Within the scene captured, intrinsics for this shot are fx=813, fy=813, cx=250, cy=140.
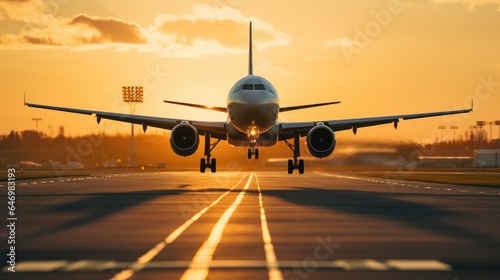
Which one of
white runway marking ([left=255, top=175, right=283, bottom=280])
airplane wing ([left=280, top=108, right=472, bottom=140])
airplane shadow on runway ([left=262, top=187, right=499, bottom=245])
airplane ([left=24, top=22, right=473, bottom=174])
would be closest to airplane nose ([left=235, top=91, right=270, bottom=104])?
airplane ([left=24, top=22, right=473, bottom=174])

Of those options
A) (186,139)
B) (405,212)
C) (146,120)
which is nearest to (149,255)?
(405,212)

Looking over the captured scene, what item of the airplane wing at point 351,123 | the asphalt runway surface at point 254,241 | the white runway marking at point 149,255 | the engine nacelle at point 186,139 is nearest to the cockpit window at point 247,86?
the engine nacelle at point 186,139

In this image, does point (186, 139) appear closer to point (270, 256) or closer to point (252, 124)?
point (252, 124)

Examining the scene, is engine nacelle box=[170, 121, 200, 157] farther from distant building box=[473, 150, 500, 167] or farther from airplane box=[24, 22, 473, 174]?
distant building box=[473, 150, 500, 167]

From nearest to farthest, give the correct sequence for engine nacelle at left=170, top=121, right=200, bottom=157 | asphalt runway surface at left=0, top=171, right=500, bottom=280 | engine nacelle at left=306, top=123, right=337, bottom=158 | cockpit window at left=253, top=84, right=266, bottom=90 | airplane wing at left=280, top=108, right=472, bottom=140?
asphalt runway surface at left=0, top=171, right=500, bottom=280, cockpit window at left=253, top=84, right=266, bottom=90, engine nacelle at left=170, top=121, right=200, bottom=157, engine nacelle at left=306, top=123, right=337, bottom=158, airplane wing at left=280, top=108, right=472, bottom=140

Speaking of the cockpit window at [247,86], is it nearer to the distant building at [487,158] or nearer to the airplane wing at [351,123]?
the airplane wing at [351,123]

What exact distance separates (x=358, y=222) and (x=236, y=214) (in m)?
4.30

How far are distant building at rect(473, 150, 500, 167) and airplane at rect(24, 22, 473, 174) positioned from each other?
11365 centimetres

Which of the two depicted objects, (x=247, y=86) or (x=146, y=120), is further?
(x=146, y=120)

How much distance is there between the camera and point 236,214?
Answer: 24.0 metres

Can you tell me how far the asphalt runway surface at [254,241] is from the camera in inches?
476

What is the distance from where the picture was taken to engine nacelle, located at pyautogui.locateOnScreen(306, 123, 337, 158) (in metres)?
49.0

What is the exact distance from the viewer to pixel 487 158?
6570 inches

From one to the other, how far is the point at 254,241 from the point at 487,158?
158 m
